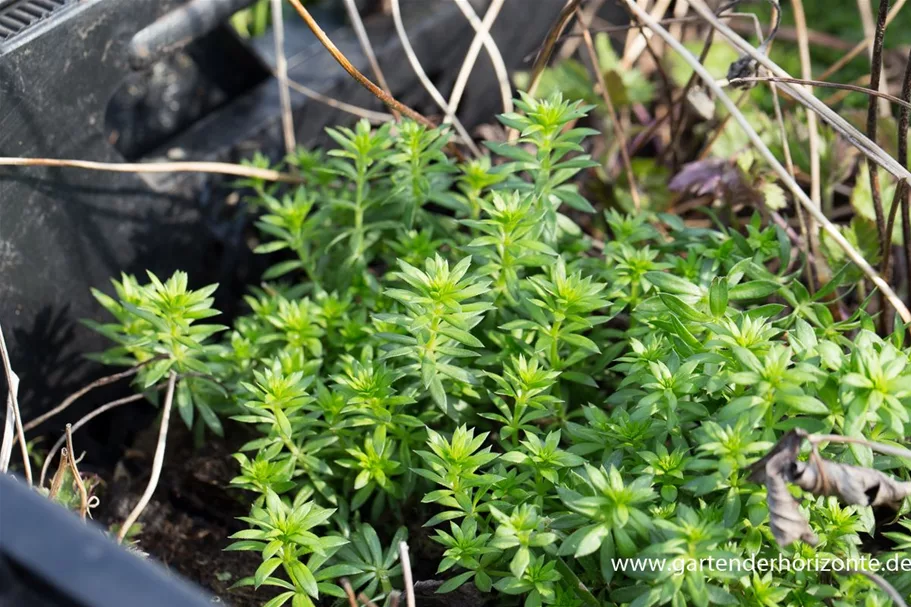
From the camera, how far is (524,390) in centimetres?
142

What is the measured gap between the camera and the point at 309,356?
1.67m

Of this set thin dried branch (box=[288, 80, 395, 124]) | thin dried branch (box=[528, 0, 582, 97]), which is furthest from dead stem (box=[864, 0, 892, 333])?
thin dried branch (box=[288, 80, 395, 124])

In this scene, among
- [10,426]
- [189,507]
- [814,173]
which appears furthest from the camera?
[814,173]

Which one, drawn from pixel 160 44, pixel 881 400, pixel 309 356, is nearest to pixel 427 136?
pixel 309 356

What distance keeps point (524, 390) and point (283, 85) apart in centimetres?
106

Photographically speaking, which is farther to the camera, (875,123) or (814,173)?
(814,173)

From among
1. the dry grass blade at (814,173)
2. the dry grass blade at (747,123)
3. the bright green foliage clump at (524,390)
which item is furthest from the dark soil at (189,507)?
the dry grass blade at (814,173)

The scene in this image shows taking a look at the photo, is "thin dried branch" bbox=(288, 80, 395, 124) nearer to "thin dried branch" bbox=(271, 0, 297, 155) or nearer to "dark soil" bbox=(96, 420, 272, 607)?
"thin dried branch" bbox=(271, 0, 297, 155)

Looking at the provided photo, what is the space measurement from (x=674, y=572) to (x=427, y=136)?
2.99 ft

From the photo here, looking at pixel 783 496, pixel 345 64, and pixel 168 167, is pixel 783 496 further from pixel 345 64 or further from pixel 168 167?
pixel 168 167

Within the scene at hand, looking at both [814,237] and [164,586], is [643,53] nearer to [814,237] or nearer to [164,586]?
[814,237]

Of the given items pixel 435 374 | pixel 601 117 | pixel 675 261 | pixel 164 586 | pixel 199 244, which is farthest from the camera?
pixel 601 117

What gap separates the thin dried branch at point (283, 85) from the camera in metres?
2.02

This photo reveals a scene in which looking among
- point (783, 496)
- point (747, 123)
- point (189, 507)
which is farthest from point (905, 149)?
point (189, 507)
